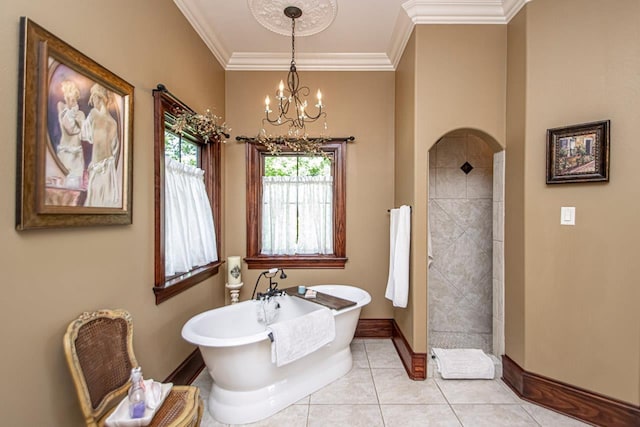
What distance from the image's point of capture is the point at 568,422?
78.2 inches

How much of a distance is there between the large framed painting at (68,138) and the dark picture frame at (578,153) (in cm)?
287

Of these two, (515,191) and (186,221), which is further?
(186,221)

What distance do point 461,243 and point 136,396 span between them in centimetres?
303

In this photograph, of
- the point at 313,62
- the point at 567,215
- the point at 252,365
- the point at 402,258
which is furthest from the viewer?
the point at 313,62

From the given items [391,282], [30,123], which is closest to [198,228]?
[30,123]

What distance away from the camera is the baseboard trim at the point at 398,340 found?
250 cm

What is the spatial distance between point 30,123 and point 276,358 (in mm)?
1782

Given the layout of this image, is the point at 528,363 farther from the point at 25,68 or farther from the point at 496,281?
the point at 25,68

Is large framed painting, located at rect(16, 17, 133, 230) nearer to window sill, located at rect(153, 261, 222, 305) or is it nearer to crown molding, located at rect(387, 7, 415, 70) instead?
window sill, located at rect(153, 261, 222, 305)

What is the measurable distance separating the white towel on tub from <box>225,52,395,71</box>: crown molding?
2613 millimetres

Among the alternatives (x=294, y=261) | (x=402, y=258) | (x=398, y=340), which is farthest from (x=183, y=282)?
(x=398, y=340)

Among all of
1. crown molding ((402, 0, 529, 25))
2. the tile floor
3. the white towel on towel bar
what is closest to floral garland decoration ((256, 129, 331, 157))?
the white towel on towel bar

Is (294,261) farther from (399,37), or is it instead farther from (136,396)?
(399,37)

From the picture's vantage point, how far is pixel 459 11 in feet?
7.90
